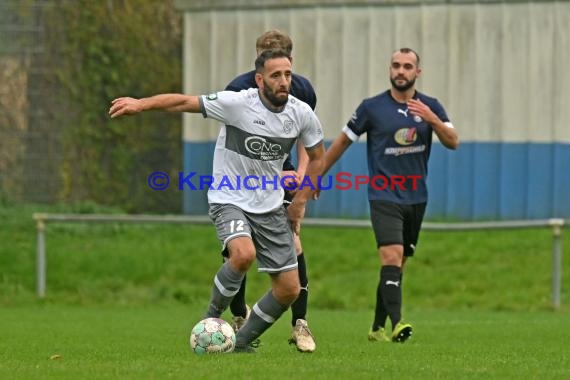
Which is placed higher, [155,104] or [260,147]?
[155,104]

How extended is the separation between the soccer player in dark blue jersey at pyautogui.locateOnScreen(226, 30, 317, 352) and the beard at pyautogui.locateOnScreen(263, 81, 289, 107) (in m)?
0.50

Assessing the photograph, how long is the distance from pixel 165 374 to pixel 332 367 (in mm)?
1040

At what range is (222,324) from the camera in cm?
915

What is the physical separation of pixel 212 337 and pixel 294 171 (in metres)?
1.81

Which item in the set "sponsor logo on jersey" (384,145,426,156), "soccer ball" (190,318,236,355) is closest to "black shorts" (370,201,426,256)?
"sponsor logo on jersey" (384,145,426,156)

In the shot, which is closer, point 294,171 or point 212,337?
point 212,337

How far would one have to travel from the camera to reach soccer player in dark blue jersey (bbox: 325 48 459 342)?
1138 centimetres

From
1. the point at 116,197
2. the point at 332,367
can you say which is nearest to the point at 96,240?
the point at 116,197

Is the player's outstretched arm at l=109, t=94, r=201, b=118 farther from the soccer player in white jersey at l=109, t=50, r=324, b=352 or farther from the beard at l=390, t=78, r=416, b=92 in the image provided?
the beard at l=390, t=78, r=416, b=92

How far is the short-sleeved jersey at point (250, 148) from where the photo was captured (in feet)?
30.8

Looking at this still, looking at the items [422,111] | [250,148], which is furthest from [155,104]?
[422,111]

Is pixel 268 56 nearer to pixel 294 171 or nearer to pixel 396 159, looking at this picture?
pixel 294 171

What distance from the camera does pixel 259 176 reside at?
30.9 ft

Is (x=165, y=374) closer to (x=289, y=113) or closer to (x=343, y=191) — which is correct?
(x=289, y=113)
